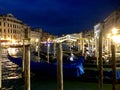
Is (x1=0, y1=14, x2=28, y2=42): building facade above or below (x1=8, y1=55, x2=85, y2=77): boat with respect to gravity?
above

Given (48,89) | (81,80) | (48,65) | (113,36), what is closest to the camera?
(113,36)

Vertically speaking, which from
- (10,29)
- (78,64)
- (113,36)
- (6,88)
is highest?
(10,29)

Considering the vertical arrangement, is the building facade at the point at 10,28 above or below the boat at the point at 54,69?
above

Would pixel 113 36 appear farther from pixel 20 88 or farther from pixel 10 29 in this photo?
pixel 10 29

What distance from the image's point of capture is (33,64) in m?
17.1

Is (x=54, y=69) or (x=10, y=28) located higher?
(x=10, y=28)

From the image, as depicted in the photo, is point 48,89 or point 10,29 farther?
point 10,29

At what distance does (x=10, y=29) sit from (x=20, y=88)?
168ft

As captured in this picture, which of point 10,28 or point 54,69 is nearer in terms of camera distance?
point 54,69

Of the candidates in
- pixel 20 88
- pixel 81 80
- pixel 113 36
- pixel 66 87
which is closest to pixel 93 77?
pixel 81 80

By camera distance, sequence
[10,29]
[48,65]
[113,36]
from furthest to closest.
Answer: [10,29] < [48,65] < [113,36]

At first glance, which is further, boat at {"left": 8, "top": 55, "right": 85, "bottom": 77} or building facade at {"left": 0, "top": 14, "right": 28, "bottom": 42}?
building facade at {"left": 0, "top": 14, "right": 28, "bottom": 42}

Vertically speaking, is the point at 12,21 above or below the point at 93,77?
above

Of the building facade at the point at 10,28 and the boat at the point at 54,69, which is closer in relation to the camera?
the boat at the point at 54,69
